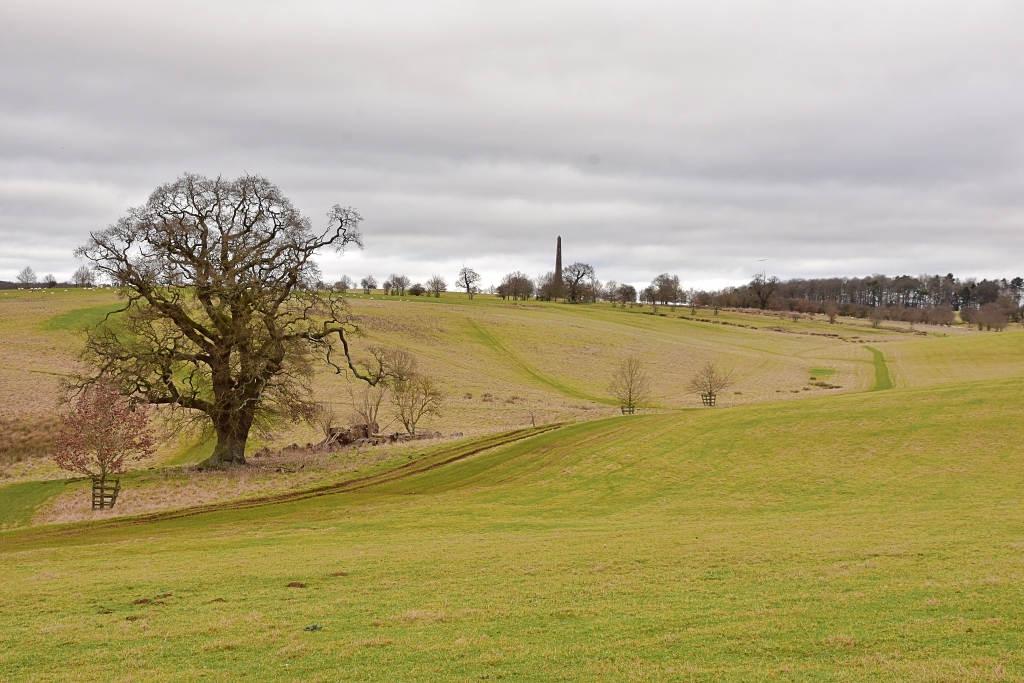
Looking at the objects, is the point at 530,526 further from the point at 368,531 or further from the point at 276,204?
the point at 276,204

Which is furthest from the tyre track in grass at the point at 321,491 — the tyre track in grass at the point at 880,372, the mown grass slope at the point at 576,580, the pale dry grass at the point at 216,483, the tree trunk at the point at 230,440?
the tyre track in grass at the point at 880,372

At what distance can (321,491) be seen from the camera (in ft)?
115

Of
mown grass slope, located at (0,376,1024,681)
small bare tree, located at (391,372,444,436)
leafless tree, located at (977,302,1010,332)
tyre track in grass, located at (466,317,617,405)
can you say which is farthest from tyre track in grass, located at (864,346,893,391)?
leafless tree, located at (977,302,1010,332)

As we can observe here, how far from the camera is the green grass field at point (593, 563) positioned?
11.5 metres

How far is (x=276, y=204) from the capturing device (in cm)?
3828

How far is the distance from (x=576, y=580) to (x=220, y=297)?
28.7m

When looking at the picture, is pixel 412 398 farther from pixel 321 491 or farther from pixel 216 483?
pixel 216 483

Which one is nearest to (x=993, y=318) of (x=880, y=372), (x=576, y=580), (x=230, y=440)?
(x=880, y=372)

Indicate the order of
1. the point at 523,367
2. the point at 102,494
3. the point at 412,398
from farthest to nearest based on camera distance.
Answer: the point at 523,367 → the point at 412,398 → the point at 102,494

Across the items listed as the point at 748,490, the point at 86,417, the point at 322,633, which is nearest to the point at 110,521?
the point at 86,417

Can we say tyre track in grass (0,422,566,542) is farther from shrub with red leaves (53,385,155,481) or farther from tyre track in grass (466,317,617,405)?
tyre track in grass (466,317,617,405)

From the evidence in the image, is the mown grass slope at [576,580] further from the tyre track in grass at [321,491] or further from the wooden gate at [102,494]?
the wooden gate at [102,494]

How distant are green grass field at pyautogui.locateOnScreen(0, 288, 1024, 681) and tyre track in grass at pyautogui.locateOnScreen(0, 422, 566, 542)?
0.78ft

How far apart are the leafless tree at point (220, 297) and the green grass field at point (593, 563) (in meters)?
5.95
